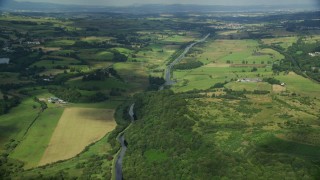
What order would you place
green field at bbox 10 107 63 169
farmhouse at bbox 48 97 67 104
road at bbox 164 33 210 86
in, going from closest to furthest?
green field at bbox 10 107 63 169 < farmhouse at bbox 48 97 67 104 < road at bbox 164 33 210 86

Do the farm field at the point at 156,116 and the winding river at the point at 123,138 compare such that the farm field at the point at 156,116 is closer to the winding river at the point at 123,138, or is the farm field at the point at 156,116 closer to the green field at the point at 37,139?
the green field at the point at 37,139

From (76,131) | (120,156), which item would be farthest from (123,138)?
(76,131)

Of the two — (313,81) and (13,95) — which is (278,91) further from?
(13,95)

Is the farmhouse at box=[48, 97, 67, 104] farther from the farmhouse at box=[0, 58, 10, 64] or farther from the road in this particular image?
the farmhouse at box=[0, 58, 10, 64]

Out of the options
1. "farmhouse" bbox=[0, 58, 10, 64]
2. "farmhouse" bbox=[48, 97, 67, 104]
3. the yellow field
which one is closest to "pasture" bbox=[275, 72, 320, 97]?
the yellow field

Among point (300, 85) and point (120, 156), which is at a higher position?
point (300, 85)

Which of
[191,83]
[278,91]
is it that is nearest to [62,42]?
[191,83]

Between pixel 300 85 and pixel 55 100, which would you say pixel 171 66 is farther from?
pixel 55 100

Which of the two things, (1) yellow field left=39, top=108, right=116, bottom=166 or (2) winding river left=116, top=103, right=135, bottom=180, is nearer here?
(2) winding river left=116, top=103, right=135, bottom=180
